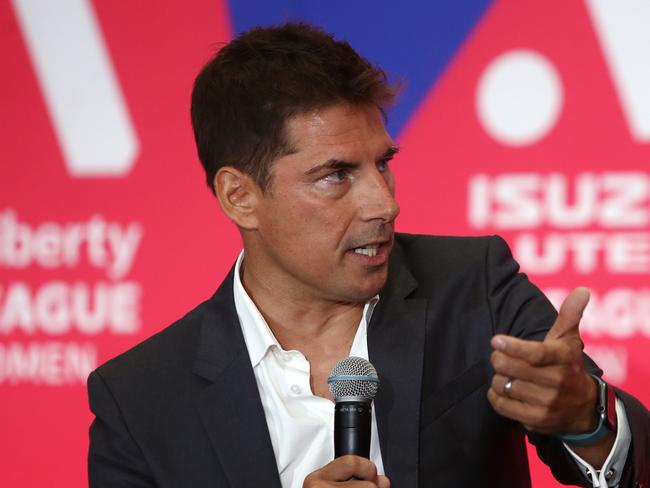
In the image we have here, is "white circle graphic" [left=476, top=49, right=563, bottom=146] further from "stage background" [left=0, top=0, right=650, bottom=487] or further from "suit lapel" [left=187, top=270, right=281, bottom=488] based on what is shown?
"suit lapel" [left=187, top=270, right=281, bottom=488]

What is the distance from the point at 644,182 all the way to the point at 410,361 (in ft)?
3.93

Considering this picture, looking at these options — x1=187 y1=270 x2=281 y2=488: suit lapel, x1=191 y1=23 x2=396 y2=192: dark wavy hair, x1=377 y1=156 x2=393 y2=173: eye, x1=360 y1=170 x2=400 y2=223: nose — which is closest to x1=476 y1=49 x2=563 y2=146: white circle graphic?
x1=191 y1=23 x2=396 y2=192: dark wavy hair

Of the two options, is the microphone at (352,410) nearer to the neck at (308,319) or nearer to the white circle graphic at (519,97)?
the neck at (308,319)

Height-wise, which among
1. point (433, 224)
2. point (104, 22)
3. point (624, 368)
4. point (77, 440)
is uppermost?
point (104, 22)

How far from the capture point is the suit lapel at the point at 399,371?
2014mm

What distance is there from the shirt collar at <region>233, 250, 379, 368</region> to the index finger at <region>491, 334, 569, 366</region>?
61cm

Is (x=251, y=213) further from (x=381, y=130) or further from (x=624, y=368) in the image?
(x=624, y=368)

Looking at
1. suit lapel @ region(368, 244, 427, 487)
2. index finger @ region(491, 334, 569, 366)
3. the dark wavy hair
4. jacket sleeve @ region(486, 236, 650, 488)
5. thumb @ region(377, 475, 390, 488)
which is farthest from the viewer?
the dark wavy hair

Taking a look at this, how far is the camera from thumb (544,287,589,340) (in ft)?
5.50

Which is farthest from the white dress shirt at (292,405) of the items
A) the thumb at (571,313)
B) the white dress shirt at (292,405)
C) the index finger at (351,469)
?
the thumb at (571,313)

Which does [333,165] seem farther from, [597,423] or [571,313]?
[597,423]

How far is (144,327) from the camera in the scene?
3.34 meters

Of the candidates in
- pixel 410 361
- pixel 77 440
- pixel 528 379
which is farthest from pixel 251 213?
pixel 77 440

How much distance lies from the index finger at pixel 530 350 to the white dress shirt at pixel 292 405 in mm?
564
